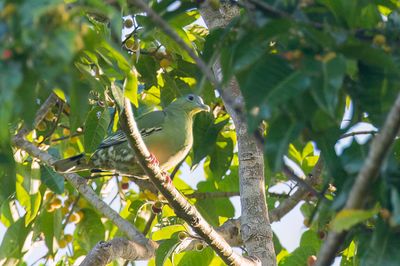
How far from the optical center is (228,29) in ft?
8.68

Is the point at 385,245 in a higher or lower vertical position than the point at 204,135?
higher

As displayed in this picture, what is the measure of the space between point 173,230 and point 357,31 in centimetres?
259

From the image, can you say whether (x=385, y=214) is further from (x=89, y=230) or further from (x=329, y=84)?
(x=89, y=230)

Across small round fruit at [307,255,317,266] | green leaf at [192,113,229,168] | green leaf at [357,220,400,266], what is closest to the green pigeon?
green leaf at [192,113,229,168]

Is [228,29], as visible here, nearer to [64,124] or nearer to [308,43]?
[308,43]

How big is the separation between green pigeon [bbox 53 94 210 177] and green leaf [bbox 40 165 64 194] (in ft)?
1.91

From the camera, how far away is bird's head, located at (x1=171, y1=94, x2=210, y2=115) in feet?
19.5

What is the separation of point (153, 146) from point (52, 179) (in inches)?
47.9

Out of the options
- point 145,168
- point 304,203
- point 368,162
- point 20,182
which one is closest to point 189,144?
point 304,203

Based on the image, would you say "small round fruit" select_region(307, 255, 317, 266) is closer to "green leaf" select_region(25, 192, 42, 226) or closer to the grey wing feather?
"green leaf" select_region(25, 192, 42, 226)

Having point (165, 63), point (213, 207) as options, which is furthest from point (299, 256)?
point (165, 63)

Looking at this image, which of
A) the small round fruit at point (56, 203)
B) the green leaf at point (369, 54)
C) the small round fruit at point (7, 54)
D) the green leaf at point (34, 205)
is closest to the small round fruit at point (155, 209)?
the small round fruit at point (56, 203)

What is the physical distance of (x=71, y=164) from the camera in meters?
5.11

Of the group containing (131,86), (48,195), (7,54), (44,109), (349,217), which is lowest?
(48,195)
